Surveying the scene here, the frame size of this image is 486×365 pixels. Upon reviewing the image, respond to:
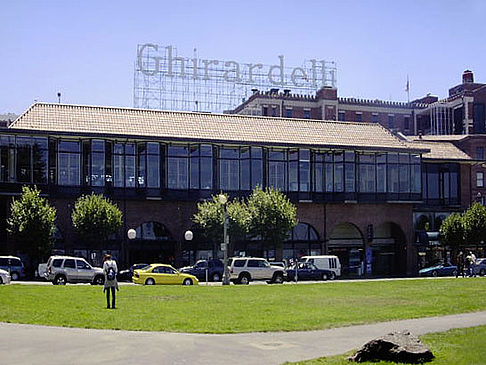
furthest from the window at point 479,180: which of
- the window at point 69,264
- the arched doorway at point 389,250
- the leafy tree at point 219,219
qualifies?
the window at point 69,264

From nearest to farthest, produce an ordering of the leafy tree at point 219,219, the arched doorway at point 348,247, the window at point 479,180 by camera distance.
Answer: the leafy tree at point 219,219 < the arched doorway at point 348,247 < the window at point 479,180

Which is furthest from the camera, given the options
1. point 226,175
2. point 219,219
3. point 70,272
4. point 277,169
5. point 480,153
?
point 480,153

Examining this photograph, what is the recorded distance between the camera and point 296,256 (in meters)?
61.3

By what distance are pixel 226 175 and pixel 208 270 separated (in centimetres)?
1250

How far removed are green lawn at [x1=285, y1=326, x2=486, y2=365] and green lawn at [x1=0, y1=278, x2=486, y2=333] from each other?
3.21 metres

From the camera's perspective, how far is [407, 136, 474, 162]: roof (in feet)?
227

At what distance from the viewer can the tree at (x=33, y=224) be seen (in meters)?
48.4

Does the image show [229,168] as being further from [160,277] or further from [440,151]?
[440,151]

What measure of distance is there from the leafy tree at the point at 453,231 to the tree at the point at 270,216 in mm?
15646

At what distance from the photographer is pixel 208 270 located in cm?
4897

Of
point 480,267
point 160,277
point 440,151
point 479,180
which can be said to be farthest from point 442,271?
point 160,277

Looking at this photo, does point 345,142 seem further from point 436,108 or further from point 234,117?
point 436,108

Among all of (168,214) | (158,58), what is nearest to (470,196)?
(168,214)

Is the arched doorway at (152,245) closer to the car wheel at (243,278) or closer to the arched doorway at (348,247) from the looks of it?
the car wheel at (243,278)
